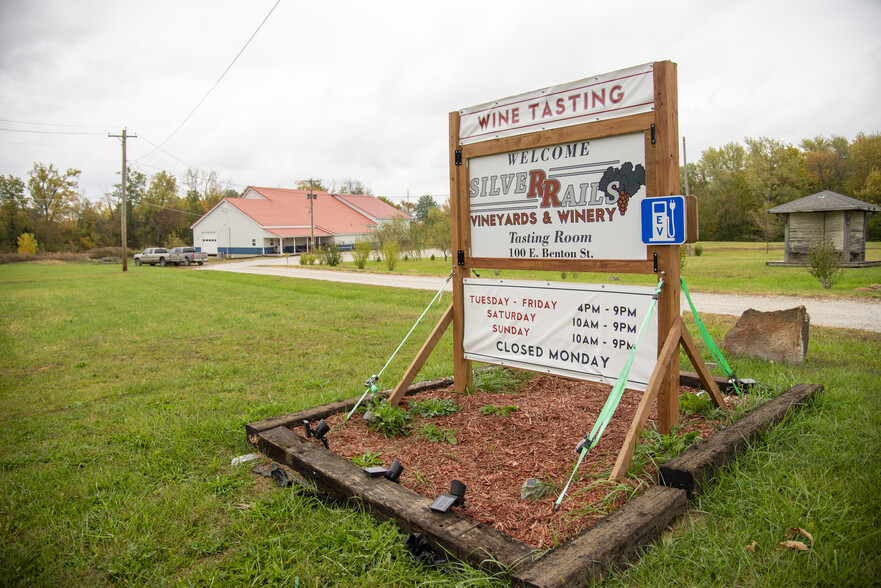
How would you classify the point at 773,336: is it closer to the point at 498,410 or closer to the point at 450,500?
the point at 498,410

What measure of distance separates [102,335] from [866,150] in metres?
48.2

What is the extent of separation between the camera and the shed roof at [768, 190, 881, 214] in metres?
20.5

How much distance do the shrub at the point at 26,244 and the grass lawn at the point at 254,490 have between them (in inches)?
2303

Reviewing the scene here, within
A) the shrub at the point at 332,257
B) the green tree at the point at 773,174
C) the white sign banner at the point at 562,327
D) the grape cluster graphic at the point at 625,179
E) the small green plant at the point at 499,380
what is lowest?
the small green plant at the point at 499,380

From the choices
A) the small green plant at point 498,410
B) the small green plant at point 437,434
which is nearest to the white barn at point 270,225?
the small green plant at point 498,410

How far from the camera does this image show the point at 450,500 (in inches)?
110

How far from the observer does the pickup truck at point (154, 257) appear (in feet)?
144

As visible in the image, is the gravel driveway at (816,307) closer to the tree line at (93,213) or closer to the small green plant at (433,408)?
the small green plant at (433,408)

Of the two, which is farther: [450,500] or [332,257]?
[332,257]

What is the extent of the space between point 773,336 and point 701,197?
5656 centimetres

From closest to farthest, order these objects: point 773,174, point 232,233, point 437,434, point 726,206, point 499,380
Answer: point 437,434 < point 499,380 < point 773,174 < point 726,206 < point 232,233

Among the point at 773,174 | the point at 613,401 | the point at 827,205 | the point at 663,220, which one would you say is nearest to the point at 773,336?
the point at 663,220

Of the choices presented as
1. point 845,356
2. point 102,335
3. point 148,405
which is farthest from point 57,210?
point 845,356

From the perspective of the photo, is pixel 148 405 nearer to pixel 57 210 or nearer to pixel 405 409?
pixel 405 409
